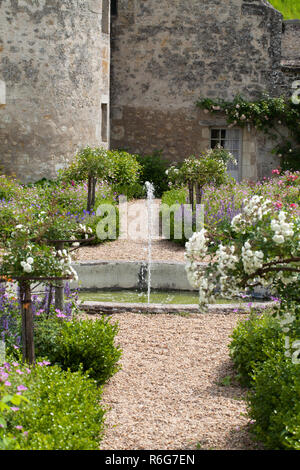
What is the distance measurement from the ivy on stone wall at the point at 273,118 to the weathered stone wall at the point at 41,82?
145 inches

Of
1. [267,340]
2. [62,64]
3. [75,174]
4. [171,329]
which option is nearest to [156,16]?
[62,64]

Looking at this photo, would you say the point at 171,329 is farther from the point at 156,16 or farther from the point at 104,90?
the point at 156,16

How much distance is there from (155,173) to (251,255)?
A: 37.6 ft

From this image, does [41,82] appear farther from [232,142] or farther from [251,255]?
[251,255]

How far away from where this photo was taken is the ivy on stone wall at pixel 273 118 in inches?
599

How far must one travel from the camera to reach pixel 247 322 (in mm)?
4676

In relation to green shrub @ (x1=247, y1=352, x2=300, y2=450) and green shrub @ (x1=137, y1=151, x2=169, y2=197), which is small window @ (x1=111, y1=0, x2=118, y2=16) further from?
green shrub @ (x1=247, y1=352, x2=300, y2=450)

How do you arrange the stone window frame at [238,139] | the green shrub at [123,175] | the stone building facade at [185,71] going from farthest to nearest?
the stone window frame at [238,139] → the stone building facade at [185,71] → the green shrub at [123,175]

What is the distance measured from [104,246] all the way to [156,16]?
8471 millimetres

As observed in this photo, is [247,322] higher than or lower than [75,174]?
lower

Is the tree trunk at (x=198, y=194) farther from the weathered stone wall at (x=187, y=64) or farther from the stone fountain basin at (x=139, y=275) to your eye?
the weathered stone wall at (x=187, y=64)

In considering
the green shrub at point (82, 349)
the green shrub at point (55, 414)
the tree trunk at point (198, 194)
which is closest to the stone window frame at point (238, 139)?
the tree trunk at point (198, 194)

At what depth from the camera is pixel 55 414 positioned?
312 centimetres

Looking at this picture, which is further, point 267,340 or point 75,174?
point 75,174
